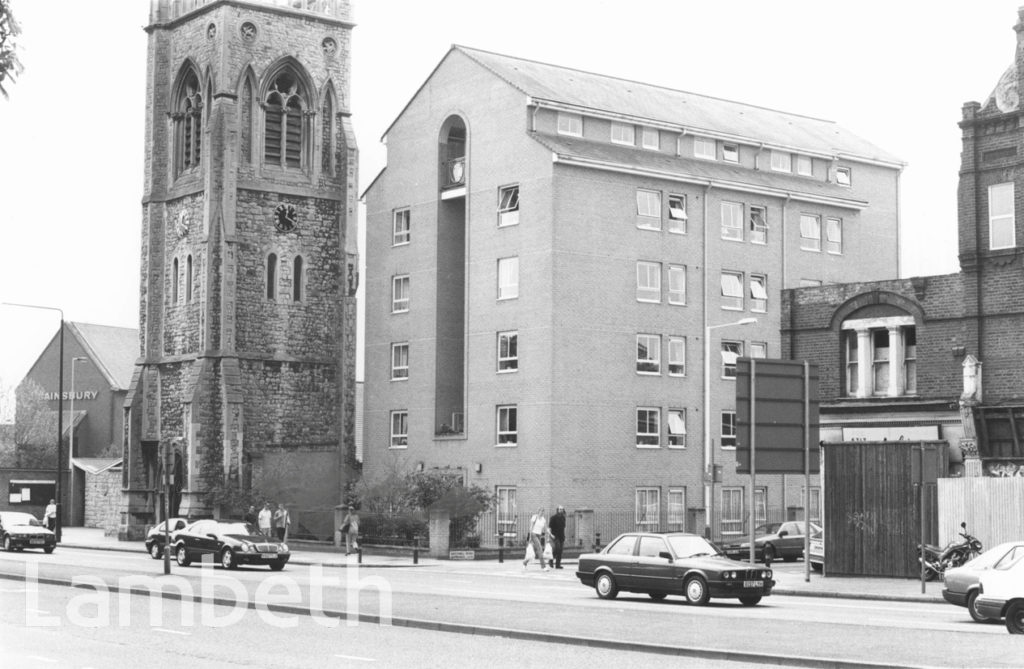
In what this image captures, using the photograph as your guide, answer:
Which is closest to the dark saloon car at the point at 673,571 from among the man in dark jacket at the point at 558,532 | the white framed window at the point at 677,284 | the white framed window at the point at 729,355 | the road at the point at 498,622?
the road at the point at 498,622

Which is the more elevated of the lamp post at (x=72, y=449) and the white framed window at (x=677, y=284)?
the white framed window at (x=677, y=284)

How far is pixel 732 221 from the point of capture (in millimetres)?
58812

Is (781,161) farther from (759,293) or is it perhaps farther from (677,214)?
(677,214)

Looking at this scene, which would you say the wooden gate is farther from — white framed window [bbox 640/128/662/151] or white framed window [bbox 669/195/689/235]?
white framed window [bbox 640/128/662/151]

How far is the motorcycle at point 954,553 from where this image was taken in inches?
1296

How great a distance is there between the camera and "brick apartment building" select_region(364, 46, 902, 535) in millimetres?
53344

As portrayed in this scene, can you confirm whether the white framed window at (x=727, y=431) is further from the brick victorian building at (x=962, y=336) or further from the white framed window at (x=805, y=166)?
the white framed window at (x=805, y=166)

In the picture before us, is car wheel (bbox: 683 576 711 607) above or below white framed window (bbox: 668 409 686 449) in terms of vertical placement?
below

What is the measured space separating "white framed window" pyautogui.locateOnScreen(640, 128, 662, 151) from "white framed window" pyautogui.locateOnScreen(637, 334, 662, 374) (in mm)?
7549

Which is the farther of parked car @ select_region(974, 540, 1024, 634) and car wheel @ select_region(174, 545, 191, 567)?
car wheel @ select_region(174, 545, 191, 567)

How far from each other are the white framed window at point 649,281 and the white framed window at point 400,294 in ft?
31.6

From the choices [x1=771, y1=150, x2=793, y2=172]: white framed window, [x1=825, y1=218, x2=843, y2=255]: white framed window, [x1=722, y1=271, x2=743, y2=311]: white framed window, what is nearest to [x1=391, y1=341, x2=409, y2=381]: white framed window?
[x1=722, y1=271, x2=743, y2=311]: white framed window

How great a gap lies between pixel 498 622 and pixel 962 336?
23.6m

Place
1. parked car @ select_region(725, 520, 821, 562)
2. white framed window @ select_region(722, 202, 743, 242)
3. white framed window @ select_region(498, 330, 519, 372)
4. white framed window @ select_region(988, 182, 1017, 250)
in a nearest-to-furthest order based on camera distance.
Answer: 1. white framed window @ select_region(988, 182, 1017, 250)
2. parked car @ select_region(725, 520, 821, 562)
3. white framed window @ select_region(498, 330, 519, 372)
4. white framed window @ select_region(722, 202, 743, 242)
